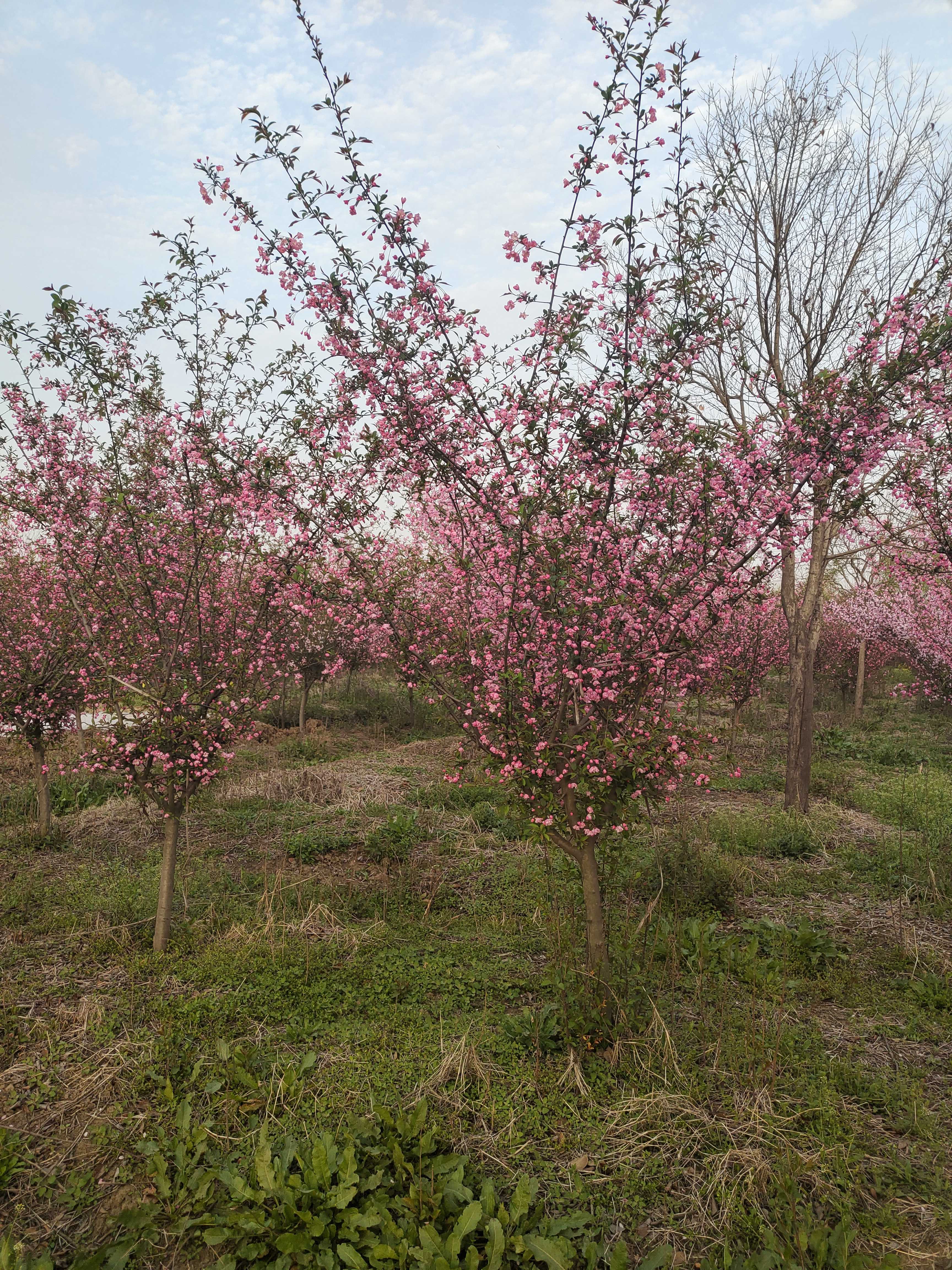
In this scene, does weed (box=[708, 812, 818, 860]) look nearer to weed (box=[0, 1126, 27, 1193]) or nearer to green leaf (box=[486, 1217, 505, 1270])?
green leaf (box=[486, 1217, 505, 1270])

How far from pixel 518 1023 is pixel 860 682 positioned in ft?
48.2

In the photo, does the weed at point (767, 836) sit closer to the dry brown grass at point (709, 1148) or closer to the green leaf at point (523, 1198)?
the dry brown grass at point (709, 1148)

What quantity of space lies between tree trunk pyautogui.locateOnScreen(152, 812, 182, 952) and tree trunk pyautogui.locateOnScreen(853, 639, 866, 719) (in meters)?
14.6

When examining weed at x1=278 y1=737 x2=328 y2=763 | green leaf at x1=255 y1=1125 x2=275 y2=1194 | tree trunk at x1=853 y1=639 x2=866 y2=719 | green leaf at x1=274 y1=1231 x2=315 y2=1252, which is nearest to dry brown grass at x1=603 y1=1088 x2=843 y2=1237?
green leaf at x1=274 y1=1231 x2=315 y2=1252

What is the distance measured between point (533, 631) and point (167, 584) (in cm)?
278

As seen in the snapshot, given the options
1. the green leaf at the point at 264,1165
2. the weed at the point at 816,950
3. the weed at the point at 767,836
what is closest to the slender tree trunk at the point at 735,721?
the weed at the point at 767,836

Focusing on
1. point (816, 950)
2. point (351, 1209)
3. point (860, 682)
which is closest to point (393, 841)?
point (816, 950)

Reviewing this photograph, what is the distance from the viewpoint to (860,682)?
51.1ft

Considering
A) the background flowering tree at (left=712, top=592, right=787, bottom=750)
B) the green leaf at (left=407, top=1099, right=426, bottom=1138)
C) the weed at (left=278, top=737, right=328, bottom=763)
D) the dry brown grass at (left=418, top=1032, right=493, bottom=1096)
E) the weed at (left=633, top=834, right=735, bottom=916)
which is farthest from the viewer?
the weed at (left=278, top=737, right=328, bottom=763)

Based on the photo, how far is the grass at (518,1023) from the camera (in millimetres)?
2676

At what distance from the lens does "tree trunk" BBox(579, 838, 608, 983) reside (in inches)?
143

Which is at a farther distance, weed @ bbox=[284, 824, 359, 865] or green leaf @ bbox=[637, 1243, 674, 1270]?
weed @ bbox=[284, 824, 359, 865]

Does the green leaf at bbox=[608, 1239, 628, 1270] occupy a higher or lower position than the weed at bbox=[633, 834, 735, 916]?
lower

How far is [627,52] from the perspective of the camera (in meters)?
2.81
